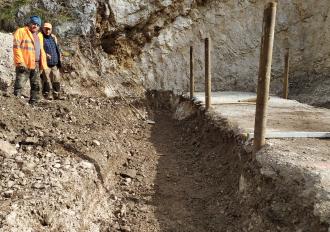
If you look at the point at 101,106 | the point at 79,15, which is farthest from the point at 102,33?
the point at 101,106

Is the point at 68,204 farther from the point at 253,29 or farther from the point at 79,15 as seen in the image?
the point at 253,29

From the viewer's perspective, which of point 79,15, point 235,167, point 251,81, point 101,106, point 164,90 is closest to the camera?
point 235,167

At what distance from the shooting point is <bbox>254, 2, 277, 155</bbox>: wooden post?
4555 mm

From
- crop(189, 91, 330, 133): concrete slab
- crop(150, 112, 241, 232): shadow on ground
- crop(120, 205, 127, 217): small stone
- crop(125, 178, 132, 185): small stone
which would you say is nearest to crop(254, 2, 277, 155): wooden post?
crop(150, 112, 241, 232): shadow on ground

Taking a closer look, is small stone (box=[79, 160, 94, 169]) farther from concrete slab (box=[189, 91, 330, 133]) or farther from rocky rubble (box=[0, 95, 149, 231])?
concrete slab (box=[189, 91, 330, 133])

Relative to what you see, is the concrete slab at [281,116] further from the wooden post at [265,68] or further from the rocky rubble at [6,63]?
the rocky rubble at [6,63]

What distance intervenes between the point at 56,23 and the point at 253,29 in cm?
696

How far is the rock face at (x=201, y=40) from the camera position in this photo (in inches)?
483

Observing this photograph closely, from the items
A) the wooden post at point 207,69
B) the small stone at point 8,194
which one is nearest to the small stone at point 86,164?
the small stone at point 8,194

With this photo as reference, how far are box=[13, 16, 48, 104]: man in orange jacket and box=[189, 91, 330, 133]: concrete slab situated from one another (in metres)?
3.64

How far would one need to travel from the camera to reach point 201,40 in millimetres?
13688

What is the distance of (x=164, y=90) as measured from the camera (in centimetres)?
1301

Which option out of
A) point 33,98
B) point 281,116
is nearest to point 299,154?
point 281,116

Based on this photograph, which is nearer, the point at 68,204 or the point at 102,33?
the point at 68,204
